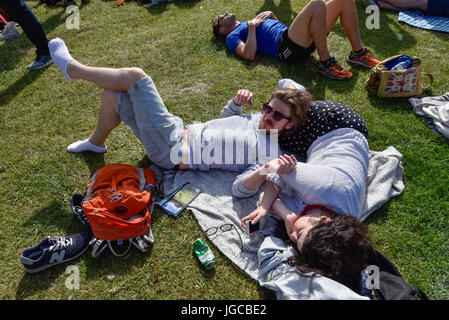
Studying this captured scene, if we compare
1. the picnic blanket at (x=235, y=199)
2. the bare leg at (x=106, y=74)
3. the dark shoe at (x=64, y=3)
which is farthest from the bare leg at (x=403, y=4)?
the dark shoe at (x=64, y=3)

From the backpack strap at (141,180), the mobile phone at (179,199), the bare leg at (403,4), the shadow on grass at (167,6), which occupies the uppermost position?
the shadow on grass at (167,6)

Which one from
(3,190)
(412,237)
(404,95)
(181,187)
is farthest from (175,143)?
(404,95)

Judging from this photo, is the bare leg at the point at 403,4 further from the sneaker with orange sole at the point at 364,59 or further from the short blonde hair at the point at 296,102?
the short blonde hair at the point at 296,102

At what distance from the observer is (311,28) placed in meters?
4.38

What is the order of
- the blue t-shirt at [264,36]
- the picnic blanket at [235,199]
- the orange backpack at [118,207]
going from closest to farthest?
1. the orange backpack at [118,207]
2. the picnic blanket at [235,199]
3. the blue t-shirt at [264,36]

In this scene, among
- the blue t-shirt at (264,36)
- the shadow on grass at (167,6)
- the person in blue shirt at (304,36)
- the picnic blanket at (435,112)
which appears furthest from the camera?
the shadow on grass at (167,6)

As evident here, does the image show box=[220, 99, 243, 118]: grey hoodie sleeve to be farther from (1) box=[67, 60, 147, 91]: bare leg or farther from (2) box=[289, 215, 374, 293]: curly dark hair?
(2) box=[289, 215, 374, 293]: curly dark hair

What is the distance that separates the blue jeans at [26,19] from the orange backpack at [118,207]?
3189 millimetres

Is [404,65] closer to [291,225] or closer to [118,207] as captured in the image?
[291,225]

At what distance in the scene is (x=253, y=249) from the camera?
2.62 metres

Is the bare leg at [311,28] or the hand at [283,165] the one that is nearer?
the hand at [283,165]

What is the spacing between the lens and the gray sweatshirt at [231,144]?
296cm

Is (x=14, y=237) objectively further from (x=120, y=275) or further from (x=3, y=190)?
(x=120, y=275)

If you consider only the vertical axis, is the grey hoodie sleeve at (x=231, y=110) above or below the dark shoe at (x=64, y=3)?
below
